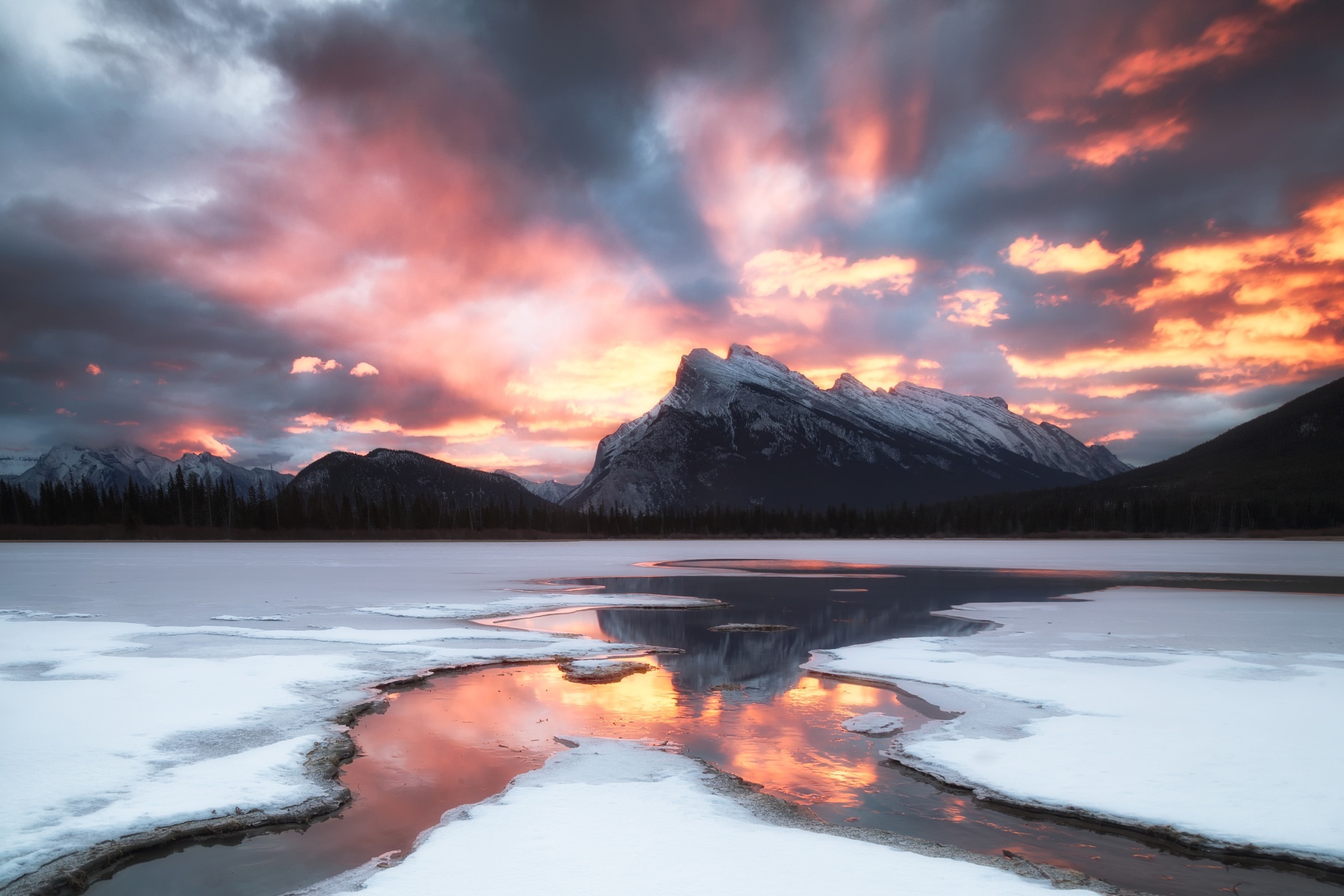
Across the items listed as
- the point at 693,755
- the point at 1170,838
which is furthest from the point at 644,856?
the point at 1170,838

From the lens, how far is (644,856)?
25.3 feet

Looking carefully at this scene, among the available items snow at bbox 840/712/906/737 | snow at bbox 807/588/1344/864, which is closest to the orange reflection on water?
snow at bbox 840/712/906/737

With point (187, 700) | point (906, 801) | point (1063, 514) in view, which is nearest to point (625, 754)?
point (906, 801)

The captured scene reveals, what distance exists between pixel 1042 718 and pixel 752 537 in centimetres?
17573

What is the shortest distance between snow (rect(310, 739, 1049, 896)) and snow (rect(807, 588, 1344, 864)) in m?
3.19

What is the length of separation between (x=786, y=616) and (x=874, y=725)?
51.5 ft

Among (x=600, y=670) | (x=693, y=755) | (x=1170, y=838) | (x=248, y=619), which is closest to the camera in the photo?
(x=1170, y=838)

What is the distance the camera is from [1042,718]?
13.2 m

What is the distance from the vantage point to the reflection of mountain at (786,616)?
19.3 metres

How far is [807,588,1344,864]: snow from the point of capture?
9156mm

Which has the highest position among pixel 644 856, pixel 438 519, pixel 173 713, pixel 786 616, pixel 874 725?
pixel 438 519

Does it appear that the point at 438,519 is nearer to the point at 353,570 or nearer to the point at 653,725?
the point at 353,570

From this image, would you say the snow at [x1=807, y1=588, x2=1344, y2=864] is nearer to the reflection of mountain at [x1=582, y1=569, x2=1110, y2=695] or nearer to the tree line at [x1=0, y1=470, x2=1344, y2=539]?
the reflection of mountain at [x1=582, y1=569, x2=1110, y2=695]

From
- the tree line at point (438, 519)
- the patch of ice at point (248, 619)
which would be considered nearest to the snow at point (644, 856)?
the patch of ice at point (248, 619)
